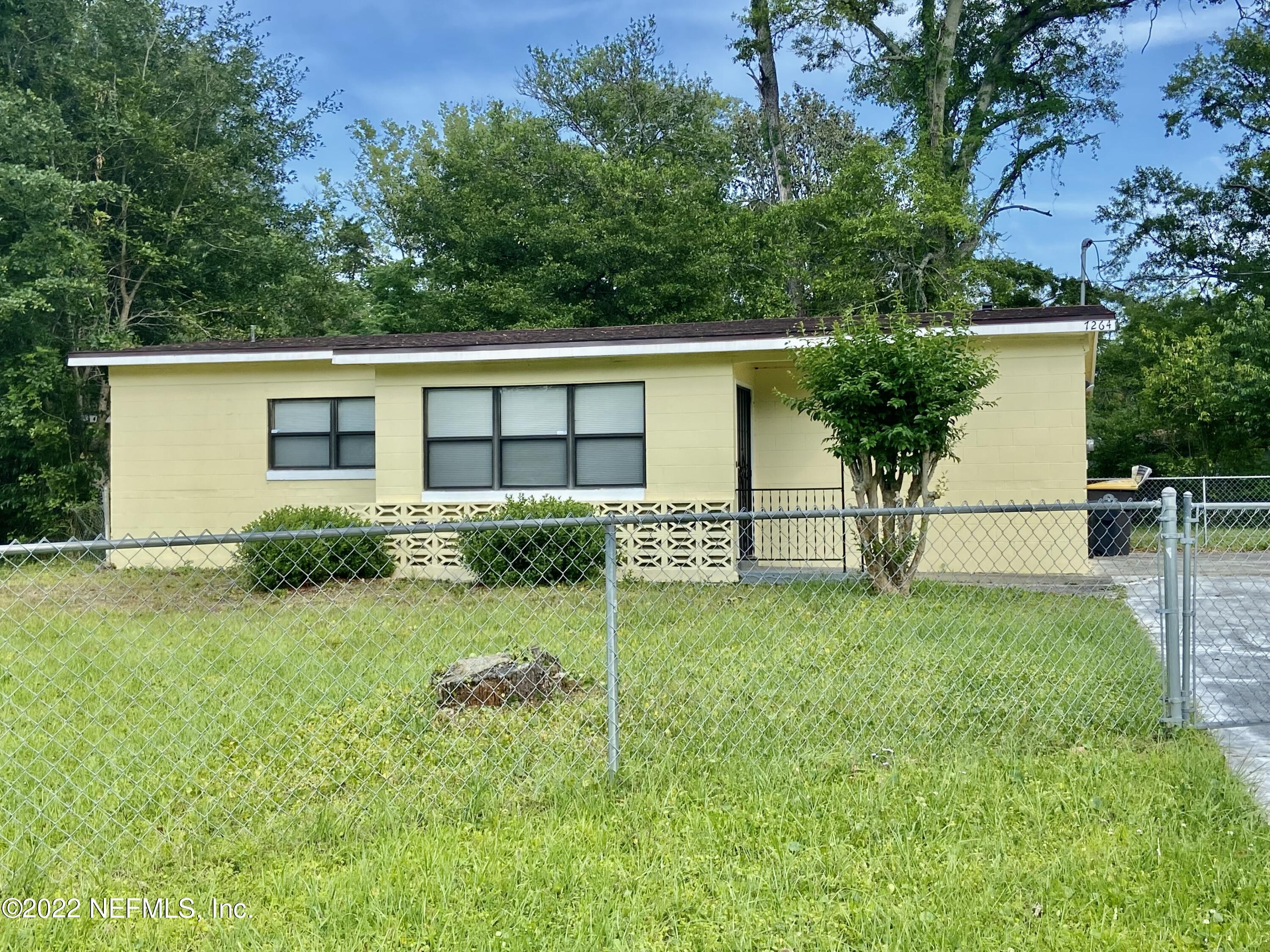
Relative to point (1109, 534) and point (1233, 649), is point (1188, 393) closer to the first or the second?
point (1109, 534)

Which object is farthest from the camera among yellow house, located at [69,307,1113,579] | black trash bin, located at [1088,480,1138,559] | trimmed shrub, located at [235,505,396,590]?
black trash bin, located at [1088,480,1138,559]

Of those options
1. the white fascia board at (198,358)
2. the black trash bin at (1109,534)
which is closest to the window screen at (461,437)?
the white fascia board at (198,358)

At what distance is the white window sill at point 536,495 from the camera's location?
12039 millimetres

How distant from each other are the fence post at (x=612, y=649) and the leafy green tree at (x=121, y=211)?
610 inches

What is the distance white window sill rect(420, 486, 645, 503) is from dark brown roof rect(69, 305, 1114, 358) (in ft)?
5.90

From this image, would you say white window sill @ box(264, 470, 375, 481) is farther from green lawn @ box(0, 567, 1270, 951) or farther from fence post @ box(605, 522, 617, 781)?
fence post @ box(605, 522, 617, 781)

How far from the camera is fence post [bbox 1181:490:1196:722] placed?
4.66 m

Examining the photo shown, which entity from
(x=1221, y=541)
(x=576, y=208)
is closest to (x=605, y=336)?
(x=1221, y=541)

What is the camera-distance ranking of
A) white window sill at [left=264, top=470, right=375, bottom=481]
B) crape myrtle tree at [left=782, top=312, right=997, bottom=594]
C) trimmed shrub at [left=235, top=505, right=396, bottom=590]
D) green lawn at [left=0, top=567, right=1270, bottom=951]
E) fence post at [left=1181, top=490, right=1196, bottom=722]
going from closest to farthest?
green lawn at [left=0, top=567, right=1270, bottom=951]
fence post at [left=1181, top=490, right=1196, bottom=722]
crape myrtle tree at [left=782, top=312, right=997, bottom=594]
trimmed shrub at [left=235, top=505, right=396, bottom=590]
white window sill at [left=264, top=470, right=375, bottom=481]

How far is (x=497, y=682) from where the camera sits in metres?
5.28

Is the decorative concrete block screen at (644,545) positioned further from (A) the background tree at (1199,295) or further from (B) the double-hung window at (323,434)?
(A) the background tree at (1199,295)

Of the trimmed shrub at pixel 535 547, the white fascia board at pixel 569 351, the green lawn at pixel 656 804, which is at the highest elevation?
the white fascia board at pixel 569 351

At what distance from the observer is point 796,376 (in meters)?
12.5

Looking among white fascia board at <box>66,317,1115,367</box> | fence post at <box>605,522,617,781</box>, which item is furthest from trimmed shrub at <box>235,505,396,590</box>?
fence post at <box>605,522,617,781</box>
